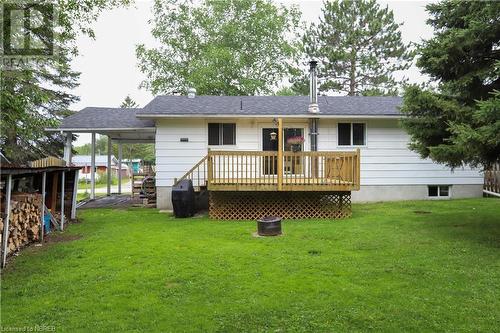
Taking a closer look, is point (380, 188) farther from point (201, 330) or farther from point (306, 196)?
point (201, 330)

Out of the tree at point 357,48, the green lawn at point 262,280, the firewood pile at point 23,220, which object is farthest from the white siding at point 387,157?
the tree at point 357,48

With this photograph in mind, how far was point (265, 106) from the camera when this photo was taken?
12.6 metres

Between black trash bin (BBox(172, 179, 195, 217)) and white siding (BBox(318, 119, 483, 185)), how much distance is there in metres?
4.63

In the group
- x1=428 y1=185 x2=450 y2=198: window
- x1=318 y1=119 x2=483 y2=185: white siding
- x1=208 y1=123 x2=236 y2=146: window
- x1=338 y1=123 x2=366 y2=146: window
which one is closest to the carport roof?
x1=208 y1=123 x2=236 y2=146: window

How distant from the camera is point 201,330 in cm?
324

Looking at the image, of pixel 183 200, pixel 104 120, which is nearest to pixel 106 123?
pixel 104 120

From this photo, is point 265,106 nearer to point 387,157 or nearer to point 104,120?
point 387,157

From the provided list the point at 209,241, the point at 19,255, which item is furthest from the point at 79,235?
the point at 209,241

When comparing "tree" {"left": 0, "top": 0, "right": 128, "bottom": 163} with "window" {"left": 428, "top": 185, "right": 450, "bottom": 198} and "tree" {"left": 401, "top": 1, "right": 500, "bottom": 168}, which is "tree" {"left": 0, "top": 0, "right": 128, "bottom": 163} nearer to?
"tree" {"left": 401, "top": 1, "right": 500, "bottom": 168}

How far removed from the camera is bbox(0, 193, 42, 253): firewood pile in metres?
6.02

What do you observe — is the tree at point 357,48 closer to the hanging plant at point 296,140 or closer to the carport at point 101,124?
the hanging plant at point 296,140

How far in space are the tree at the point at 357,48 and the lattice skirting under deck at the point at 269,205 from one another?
1699 centimetres

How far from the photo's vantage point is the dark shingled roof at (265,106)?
37.8 feet

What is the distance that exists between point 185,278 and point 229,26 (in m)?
22.7
